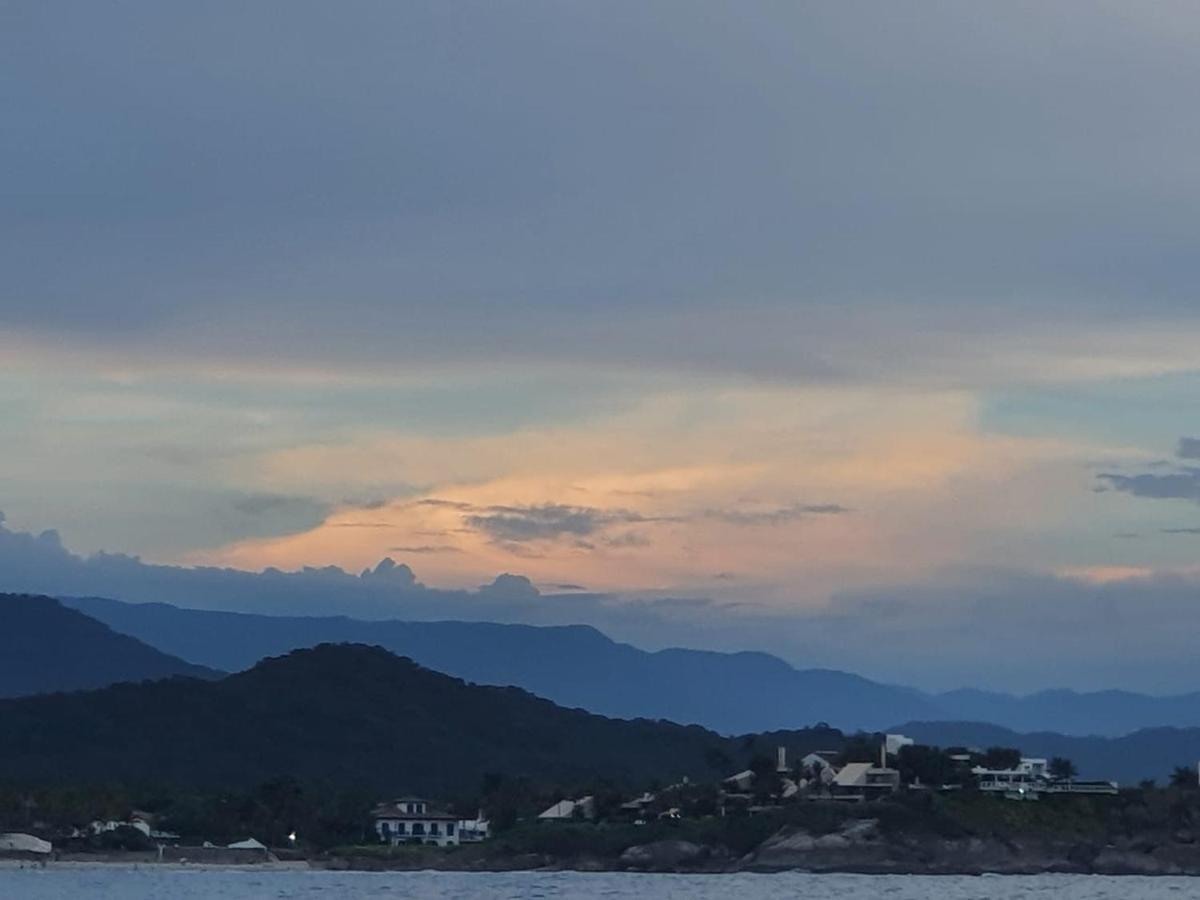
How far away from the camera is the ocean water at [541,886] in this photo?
313 feet

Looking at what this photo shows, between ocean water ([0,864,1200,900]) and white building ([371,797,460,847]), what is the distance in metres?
17.8

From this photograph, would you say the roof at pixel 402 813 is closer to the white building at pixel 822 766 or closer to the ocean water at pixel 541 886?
the ocean water at pixel 541 886

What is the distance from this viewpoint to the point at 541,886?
344 feet

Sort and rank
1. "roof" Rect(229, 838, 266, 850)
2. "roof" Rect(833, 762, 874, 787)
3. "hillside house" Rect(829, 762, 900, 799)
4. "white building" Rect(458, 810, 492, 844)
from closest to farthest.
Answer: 1. "hillside house" Rect(829, 762, 900, 799)
2. "roof" Rect(833, 762, 874, 787)
3. "roof" Rect(229, 838, 266, 850)
4. "white building" Rect(458, 810, 492, 844)

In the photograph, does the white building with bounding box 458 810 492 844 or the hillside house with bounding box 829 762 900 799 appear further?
the white building with bounding box 458 810 492 844

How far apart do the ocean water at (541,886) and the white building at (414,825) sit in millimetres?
17839

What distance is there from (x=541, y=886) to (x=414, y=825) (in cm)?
4754

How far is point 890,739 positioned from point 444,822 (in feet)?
105

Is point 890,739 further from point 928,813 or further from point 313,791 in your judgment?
point 313,791

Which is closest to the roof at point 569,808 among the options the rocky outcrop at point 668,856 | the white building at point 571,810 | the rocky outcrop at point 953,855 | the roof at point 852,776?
the white building at point 571,810

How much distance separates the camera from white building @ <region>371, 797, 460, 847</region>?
14888cm

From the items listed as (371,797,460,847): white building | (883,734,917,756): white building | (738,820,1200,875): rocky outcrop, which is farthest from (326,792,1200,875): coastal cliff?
(883,734,917,756): white building

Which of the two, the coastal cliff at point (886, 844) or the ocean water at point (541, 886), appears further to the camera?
the coastal cliff at point (886, 844)

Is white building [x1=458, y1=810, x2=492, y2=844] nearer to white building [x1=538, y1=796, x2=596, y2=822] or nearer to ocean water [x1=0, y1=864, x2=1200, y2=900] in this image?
white building [x1=538, y1=796, x2=596, y2=822]
